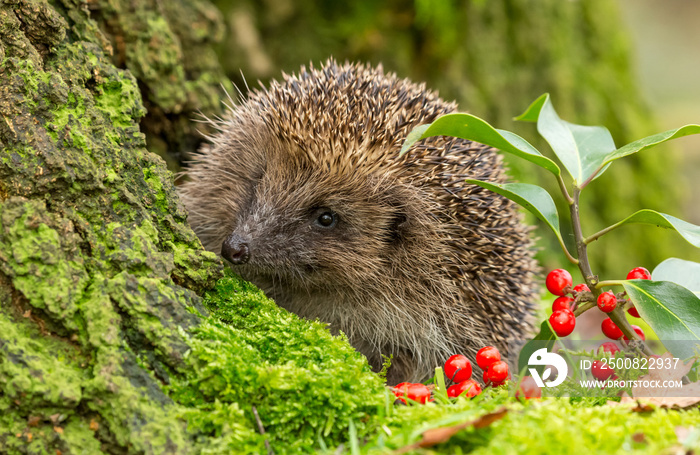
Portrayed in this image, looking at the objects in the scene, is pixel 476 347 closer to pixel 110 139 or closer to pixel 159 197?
pixel 159 197

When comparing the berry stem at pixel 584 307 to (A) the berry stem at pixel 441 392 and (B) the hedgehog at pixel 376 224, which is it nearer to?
(A) the berry stem at pixel 441 392

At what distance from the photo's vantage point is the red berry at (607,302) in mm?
2352

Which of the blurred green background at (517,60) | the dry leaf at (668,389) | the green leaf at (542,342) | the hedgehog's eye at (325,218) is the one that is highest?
the blurred green background at (517,60)

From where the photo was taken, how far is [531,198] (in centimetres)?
245

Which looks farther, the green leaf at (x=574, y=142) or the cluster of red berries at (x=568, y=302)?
the green leaf at (x=574, y=142)

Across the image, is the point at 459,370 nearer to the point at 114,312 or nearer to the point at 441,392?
→ the point at 441,392

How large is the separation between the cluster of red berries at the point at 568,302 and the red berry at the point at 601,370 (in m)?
0.17

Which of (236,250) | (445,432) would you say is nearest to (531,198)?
(445,432)

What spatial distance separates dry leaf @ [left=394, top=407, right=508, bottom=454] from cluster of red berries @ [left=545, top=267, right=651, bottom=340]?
0.76 metres

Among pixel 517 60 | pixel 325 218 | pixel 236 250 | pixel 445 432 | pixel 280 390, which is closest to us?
pixel 445 432

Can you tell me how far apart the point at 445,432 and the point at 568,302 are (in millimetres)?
1031

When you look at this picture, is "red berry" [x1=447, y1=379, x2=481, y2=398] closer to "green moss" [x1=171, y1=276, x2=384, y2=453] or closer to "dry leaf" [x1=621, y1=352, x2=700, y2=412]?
"green moss" [x1=171, y1=276, x2=384, y2=453]

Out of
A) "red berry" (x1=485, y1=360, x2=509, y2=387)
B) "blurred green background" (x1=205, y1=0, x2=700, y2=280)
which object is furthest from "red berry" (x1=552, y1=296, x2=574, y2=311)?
"blurred green background" (x1=205, y1=0, x2=700, y2=280)

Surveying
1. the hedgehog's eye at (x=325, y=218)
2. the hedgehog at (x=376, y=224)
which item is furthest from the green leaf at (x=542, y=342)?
the hedgehog's eye at (x=325, y=218)
